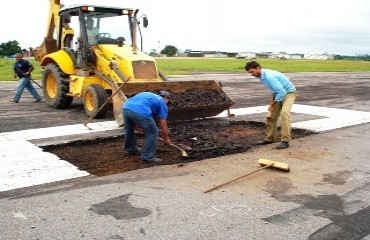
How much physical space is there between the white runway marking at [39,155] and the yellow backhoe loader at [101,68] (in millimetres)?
953

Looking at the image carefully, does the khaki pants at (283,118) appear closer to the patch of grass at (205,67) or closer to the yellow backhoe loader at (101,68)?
the yellow backhoe loader at (101,68)

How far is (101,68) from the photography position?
1080 centimetres

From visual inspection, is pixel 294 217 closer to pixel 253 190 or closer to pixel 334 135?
pixel 253 190

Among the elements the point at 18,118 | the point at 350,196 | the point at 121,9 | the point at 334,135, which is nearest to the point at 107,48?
the point at 121,9

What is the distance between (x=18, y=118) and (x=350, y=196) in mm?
8169

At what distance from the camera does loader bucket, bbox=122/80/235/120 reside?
9391mm

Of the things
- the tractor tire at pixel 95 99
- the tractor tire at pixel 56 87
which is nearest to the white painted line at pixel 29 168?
the tractor tire at pixel 95 99

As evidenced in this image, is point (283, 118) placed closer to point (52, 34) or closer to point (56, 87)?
point (56, 87)

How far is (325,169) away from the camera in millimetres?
6629

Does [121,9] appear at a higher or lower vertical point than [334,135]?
higher

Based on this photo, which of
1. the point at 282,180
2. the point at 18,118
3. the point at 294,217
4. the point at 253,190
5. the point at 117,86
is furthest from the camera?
the point at 18,118

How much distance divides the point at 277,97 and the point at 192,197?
136 inches

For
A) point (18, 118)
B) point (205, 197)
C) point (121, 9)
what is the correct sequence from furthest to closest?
point (121, 9)
point (18, 118)
point (205, 197)

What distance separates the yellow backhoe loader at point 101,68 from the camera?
991 centimetres
